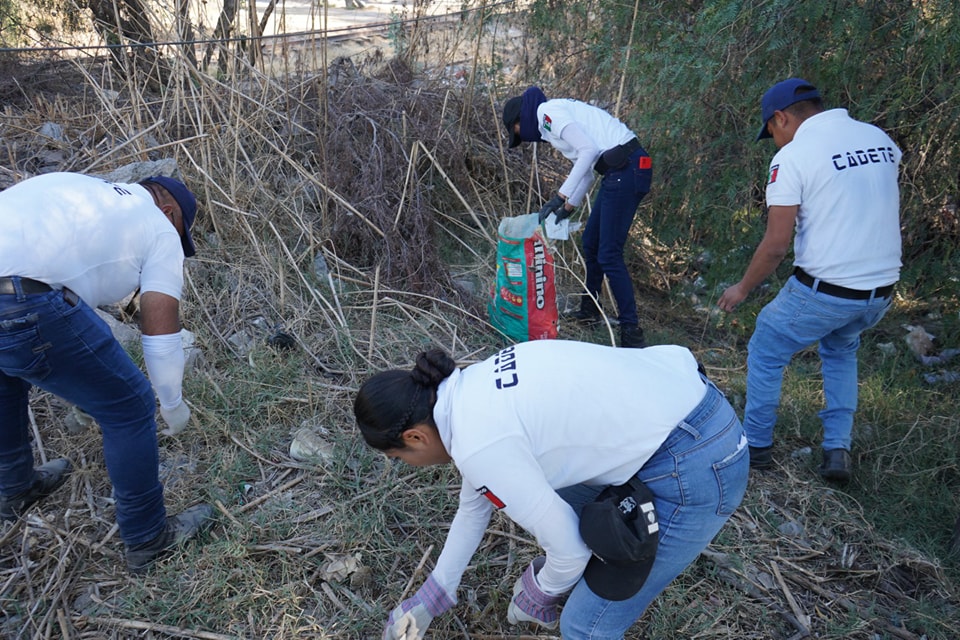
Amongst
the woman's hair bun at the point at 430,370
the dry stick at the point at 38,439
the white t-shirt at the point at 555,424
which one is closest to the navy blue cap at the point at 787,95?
the white t-shirt at the point at 555,424

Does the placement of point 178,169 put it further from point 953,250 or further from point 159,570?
point 953,250

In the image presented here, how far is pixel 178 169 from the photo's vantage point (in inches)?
177

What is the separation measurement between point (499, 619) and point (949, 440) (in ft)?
7.84

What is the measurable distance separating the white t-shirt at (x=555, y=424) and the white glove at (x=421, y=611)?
0.38 meters

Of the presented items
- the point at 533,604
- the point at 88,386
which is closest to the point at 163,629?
the point at 88,386

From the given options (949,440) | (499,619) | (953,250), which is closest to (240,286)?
(499,619)

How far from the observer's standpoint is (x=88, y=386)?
7.13ft

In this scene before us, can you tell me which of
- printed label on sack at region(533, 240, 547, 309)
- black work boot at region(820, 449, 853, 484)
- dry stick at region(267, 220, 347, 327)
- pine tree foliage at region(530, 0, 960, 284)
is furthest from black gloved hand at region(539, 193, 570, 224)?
black work boot at region(820, 449, 853, 484)

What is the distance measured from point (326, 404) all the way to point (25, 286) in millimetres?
1577

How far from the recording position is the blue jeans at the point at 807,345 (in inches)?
114

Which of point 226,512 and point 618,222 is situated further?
point 618,222

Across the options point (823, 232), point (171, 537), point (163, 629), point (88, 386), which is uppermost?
point (823, 232)

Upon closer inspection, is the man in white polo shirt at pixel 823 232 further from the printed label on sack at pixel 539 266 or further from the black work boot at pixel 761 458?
the printed label on sack at pixel 539 266

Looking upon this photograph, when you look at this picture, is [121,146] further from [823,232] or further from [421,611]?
[823,232]
